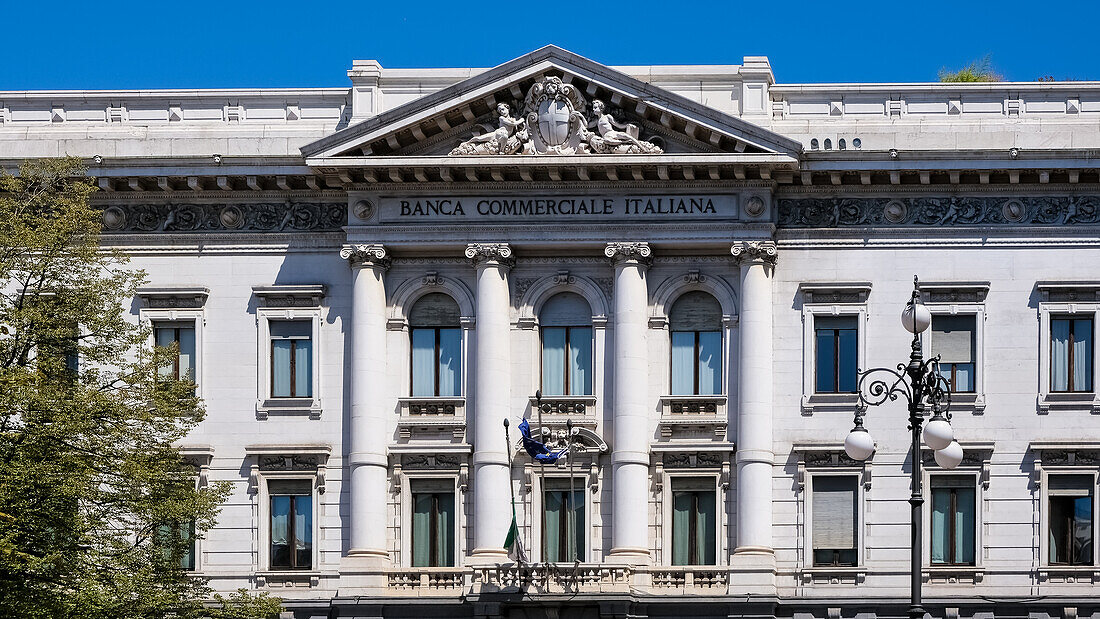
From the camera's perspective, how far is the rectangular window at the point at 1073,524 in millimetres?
50906

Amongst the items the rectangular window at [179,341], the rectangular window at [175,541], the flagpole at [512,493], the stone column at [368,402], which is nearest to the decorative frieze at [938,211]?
the flagpole at [512,493]

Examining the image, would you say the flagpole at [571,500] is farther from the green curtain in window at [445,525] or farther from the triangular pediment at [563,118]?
the triangular pediment at [563,118]

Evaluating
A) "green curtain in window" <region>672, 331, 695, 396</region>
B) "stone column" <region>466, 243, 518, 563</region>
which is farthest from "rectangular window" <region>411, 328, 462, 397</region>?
"green curtain in window" <region>672, 331, 695, 396</region>

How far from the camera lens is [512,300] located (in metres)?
52.6

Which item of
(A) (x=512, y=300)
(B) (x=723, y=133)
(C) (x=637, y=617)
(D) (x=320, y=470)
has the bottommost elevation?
(C) (x=637, y=617)

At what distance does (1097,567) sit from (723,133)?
13.0 meters

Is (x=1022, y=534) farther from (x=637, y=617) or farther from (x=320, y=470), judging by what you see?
(x=320, y=470)

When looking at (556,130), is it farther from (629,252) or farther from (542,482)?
(542,482)

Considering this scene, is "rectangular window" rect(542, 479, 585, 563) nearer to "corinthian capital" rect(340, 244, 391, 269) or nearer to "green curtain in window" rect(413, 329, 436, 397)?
"green curtain in window" rect(413, 329, 436, 397)

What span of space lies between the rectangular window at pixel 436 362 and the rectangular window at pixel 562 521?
3.29m

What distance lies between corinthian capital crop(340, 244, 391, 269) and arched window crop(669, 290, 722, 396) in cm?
698

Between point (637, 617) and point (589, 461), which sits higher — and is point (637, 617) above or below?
below

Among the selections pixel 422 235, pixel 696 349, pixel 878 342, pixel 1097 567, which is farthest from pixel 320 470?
pixel 1097 567

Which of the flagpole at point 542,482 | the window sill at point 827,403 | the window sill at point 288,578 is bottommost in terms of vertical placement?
the window sill at point 288,578
